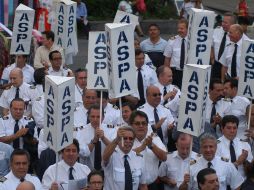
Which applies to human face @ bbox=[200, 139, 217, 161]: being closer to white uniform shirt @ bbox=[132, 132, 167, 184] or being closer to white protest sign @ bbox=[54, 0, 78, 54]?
white uniform shirt @ bbox=[132, 132, 167, 184]

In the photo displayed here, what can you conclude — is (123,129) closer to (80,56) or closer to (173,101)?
(173,101)

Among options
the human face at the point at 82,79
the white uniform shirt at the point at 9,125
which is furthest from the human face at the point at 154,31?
the white uniform shirt at the point at 9,125

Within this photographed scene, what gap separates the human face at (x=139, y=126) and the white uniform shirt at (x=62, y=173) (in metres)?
0.89

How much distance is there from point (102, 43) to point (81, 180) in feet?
7.71

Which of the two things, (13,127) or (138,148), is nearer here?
(138,148)

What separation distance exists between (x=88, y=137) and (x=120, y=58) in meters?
1.17

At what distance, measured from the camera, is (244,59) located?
13570 millimetres

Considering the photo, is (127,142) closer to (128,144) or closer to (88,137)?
(128,144)

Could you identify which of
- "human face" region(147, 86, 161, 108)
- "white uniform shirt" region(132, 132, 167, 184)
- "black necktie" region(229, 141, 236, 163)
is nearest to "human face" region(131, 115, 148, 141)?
"white uniform shirt" region(132, 132, 167, 184)

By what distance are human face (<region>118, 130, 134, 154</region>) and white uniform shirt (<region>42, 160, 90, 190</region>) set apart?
512 mm

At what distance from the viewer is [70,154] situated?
38.4 ft

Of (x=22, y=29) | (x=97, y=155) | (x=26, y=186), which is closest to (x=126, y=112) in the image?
(x=97, y=155)

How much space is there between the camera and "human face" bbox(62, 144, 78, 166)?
38.4ft

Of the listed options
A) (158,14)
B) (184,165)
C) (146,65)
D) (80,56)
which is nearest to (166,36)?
(158,14)
